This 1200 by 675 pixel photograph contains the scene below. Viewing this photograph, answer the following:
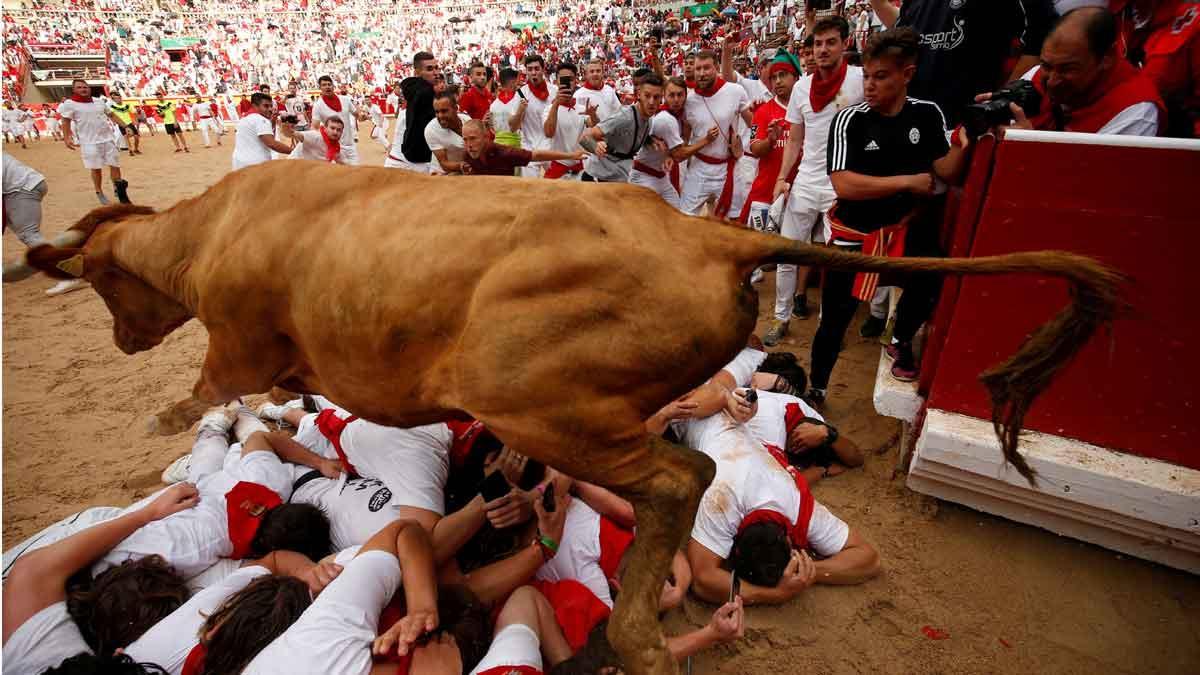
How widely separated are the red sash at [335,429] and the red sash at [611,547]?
4.94 feet

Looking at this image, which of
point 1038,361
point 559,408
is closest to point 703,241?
point 559,408

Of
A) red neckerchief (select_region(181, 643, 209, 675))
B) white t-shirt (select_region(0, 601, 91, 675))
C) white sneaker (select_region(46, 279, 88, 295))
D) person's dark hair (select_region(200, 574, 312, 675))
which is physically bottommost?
white sneaker (select_region(46, 279, 88, 295))

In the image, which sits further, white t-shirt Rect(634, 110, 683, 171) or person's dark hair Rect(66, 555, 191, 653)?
white t-shirt Rect(634, 110, 683, 171)

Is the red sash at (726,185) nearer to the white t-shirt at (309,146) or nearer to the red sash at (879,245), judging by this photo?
the red sash at (879,245)

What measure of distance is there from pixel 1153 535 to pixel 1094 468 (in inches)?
18.4

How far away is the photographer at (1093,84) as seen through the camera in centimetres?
278

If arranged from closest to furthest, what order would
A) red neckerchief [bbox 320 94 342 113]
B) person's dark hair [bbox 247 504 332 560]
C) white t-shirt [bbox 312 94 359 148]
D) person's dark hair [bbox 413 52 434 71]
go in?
person's dark hair [bbox 247 504 332 560]
person's dark hair [bbox 413 52 434 71]
white t-shirt [bbox 312 94 359 148]
red neckerchief [bbox 320 94 342 113]

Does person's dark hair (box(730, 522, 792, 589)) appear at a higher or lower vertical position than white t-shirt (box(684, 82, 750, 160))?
lower

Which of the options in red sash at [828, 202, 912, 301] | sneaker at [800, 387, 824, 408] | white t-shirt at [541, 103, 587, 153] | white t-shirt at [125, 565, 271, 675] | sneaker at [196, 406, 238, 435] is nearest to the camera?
white t-shirt at [125, 565, 271, 675]

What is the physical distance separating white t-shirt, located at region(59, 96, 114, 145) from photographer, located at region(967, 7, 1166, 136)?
14141mm

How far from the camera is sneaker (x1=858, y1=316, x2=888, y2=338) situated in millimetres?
5683

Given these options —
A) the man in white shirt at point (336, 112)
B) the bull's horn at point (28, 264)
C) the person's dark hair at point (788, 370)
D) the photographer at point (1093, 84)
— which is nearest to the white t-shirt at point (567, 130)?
the man in white shirt at point (336, 112)

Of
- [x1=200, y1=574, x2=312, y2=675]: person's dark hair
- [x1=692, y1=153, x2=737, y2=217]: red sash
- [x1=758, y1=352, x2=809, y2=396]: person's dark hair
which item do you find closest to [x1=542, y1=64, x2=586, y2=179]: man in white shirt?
[x1=692, y1=153, x2=737, y2=217]: red sash

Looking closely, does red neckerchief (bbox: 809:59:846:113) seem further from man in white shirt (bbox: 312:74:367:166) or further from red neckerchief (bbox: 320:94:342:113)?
red neckerchief (bbox: 320:94:342:113)
